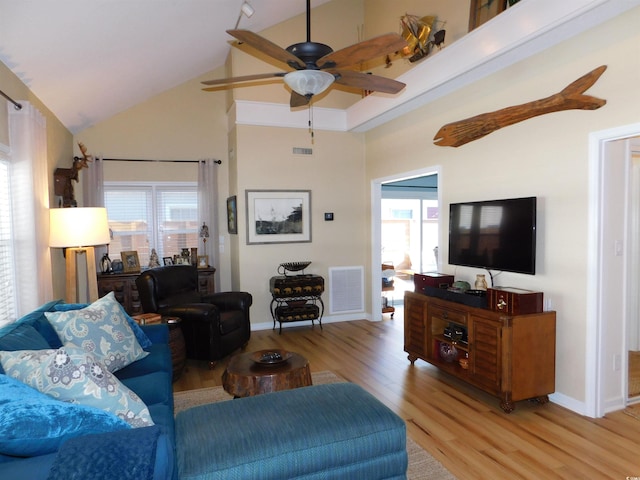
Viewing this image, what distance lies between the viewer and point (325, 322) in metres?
6.04

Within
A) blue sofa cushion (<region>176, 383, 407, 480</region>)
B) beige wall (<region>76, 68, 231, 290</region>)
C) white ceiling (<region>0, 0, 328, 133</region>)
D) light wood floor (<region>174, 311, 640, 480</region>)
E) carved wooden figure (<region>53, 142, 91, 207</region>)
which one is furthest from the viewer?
beige wall (<region>76, 68, 231, 290</region>)

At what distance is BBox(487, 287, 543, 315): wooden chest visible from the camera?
3.09 m

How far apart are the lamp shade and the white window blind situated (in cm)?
51

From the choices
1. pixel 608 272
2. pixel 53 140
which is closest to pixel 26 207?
pixel 53 140

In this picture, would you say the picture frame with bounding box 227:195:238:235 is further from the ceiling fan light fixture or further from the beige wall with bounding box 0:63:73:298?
the ceiling fan light fixture

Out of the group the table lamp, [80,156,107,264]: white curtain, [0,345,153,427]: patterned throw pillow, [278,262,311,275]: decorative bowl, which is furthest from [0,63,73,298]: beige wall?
[278,262,311,275]: decorative bowl

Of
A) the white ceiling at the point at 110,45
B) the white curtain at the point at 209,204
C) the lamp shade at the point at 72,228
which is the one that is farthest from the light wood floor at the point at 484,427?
the white ceiling at the point at 110,45

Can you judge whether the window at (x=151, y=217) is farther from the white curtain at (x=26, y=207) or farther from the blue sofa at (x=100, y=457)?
the blue sofa at (x=100, y=457)

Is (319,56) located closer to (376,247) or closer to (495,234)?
(495,234)

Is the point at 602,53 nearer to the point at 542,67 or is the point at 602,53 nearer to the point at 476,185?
the point at 542,67

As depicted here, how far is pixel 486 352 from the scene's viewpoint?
3227 millimetres

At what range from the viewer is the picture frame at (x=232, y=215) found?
573cm

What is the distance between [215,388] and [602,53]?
13.1 feet

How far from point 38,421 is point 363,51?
2325 mm
